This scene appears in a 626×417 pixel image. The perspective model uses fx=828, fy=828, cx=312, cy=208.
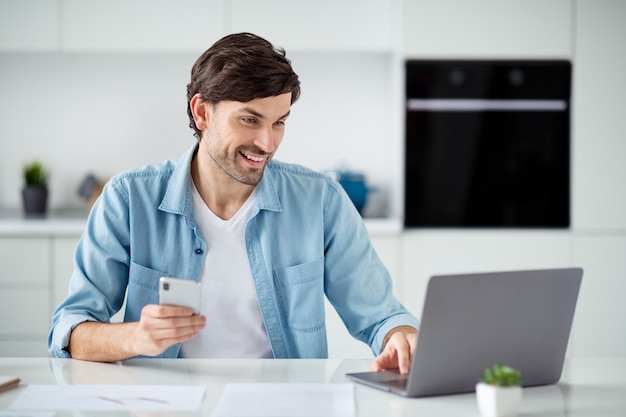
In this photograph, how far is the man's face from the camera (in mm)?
1887

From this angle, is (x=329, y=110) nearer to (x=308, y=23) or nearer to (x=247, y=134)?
(x=308, y=23)

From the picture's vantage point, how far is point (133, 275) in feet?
6.29

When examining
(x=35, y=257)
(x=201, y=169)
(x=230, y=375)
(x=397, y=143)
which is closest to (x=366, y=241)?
(x=201, y=169)

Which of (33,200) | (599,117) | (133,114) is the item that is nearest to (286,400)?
(599,117)

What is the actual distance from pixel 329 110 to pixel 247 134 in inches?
96.1

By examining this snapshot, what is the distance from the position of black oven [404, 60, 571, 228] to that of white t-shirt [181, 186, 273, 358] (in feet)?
6.18

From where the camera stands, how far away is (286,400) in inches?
53.6

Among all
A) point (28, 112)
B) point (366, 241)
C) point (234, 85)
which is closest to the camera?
point (234, 85)

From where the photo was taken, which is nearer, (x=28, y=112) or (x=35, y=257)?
(x=35, y=257)

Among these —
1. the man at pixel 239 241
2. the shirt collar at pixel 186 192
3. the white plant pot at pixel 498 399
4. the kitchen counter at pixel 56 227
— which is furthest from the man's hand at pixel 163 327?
the kitchen counter at pixel 56 227

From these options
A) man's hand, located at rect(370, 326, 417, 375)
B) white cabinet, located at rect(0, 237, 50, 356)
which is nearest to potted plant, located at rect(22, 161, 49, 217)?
white cabinet, located at rect(0, 237, 50, 356)

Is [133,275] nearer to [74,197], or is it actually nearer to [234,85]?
[234,85]

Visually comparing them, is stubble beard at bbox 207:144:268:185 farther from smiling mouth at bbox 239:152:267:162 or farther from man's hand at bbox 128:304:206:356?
man's hand at bbox 128:304:206:356

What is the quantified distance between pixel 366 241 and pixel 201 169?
0.44 m
